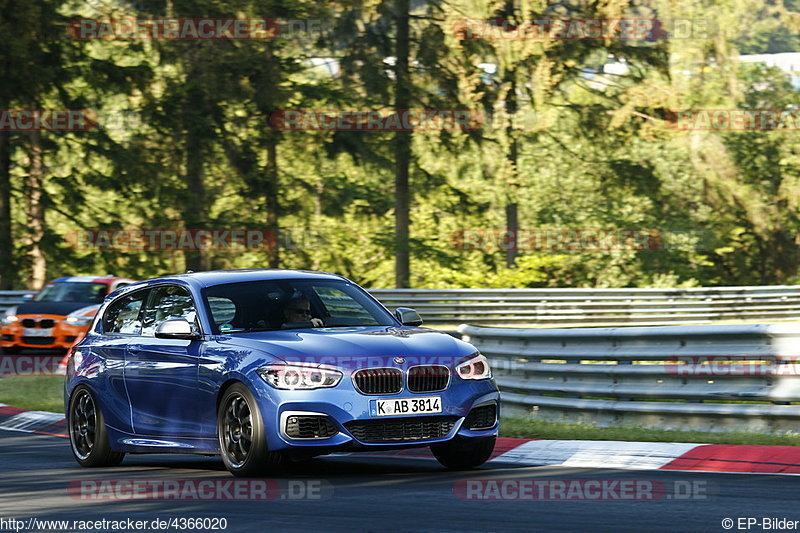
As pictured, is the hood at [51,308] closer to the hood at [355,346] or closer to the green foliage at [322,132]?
the hood at [355,346]

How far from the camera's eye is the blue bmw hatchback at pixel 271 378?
29.0 feet

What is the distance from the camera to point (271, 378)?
885 cm

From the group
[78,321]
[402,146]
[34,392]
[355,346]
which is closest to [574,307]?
[402,146]

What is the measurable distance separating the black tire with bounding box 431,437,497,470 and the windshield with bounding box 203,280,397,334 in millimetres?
1106

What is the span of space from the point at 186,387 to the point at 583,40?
3353 centimetres

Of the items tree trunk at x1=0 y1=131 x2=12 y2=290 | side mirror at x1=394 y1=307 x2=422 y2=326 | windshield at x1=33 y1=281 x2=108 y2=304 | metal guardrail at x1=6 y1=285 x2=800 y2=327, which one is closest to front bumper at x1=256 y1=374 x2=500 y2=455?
side mirror at x1=394 y1=307 x2=422 y2=326

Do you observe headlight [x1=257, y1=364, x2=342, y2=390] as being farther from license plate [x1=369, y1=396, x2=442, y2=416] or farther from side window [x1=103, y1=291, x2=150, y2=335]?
side window [x1=103, y1=291, x2=150, y2=335]

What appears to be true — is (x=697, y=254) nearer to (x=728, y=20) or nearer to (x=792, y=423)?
(x=728, y=20)

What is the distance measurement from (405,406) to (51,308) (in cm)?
1598

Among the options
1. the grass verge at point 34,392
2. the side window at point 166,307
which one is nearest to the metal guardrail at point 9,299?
the grass verge at point 34,392

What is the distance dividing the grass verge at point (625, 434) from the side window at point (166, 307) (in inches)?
129

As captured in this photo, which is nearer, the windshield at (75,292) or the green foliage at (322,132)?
the windshield at (75,292)

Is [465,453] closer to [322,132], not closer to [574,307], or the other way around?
[574,307]

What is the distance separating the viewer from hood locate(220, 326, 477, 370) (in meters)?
8.91
